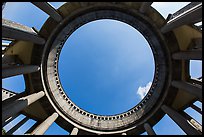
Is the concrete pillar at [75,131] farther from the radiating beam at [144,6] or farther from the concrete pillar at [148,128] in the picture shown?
the radiating beam at [144,6]

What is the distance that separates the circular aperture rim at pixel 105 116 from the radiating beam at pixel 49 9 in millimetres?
2195

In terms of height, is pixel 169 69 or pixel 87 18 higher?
pixel 87 18

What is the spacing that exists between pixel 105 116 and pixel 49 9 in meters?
16.7

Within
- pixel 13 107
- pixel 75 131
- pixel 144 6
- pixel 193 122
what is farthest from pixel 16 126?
pixel 193 122

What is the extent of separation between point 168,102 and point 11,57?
21444 mm

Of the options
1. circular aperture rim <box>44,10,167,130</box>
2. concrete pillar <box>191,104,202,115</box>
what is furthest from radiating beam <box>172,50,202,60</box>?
concrete pillar <box>191,104,202,115</box>

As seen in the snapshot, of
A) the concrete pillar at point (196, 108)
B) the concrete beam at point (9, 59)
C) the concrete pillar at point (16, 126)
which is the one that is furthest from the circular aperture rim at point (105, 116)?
the concrete pillar at point (16, 126)

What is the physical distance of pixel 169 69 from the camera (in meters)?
26.5

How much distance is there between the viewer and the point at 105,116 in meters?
29.9

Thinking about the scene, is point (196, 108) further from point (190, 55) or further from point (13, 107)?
point (13, 107)

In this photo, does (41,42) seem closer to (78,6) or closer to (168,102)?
(78,6)

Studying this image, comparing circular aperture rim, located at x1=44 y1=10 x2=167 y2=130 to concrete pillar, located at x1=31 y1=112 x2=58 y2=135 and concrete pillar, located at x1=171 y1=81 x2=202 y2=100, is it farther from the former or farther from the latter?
concrete pillar, located at x1=171 y1=81 x2=202 y2=100

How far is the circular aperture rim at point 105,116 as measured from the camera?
1026 inches

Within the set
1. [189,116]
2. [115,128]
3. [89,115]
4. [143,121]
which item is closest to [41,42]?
[89,115]
